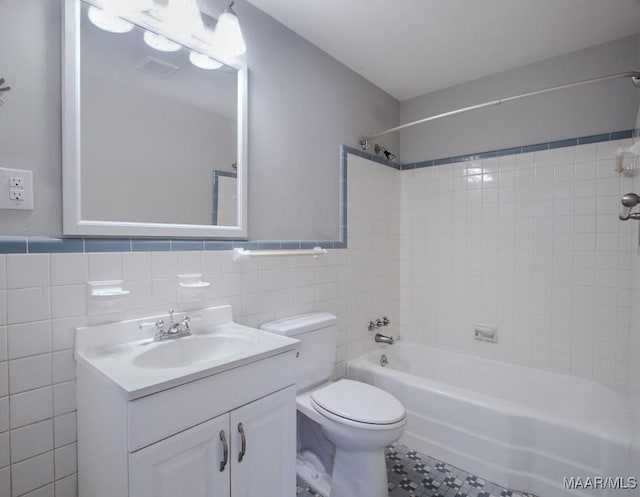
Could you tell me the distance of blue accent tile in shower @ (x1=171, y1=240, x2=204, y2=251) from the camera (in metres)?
1.41

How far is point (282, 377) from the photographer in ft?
4.14

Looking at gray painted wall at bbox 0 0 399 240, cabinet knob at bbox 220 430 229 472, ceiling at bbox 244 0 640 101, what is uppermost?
ceiling at bbox 244 0 640 101

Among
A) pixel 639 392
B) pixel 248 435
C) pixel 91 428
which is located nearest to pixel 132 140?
pixel 91 428

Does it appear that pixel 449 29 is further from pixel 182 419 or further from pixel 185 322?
pixel 182 419

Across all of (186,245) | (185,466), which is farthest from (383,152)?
(185,466)

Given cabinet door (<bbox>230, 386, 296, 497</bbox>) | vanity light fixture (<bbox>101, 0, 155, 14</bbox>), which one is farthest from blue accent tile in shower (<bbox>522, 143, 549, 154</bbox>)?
vanity light fixture (<bbox>101, 0, 155, 14</bbox>)

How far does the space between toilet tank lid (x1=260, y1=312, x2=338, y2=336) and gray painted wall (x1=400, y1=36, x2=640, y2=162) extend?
1.67m

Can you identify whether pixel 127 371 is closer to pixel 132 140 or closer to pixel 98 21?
pixel 132 140

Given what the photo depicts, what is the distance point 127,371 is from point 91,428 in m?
0.25

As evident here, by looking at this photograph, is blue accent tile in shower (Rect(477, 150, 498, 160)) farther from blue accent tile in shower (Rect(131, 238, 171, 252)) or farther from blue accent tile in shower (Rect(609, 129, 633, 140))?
blue accent tile in shower (Rect(131, 238, 171, 252))

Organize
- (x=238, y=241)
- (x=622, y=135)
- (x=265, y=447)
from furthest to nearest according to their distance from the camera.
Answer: (x=622, y=135) → (x=238, y=241) → (x=265, y=447)

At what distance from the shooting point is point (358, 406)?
159cm

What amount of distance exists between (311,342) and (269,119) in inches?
48.4

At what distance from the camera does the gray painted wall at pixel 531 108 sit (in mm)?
2059
